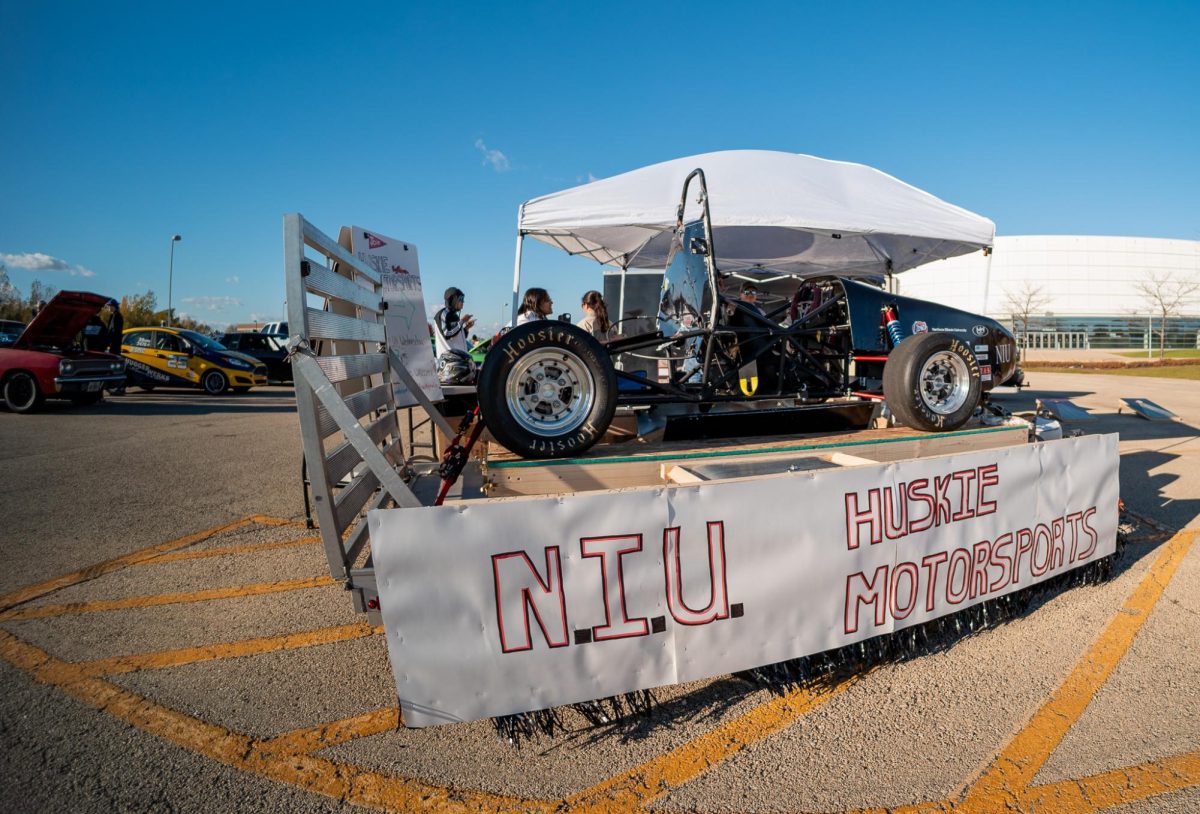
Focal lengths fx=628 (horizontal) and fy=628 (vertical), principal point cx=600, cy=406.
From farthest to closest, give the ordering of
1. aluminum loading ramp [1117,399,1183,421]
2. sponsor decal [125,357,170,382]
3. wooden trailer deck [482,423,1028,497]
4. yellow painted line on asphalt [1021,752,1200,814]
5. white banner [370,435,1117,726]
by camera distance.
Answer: sponsor decal [125,357,170,382], aluminum loading ramp [1117,399,1183,421], wooden trailer deck [482,423,1028,497], white banner [370,435,1117,726], yellow painted line on asphalt [1021,752,1200,814]

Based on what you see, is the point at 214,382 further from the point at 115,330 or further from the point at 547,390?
the point at 547,390

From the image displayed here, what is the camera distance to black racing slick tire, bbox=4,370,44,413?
10312mm

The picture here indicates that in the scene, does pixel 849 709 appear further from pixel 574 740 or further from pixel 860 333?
pixel 860 333

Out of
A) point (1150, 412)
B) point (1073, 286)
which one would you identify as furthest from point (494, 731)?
point (1073, 286)

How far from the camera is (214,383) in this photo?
15469mm

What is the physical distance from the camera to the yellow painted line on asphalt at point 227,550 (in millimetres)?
3949

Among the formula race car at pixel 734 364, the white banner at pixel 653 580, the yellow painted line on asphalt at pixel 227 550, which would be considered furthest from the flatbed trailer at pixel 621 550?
the yellow painted line on asphalt at pixel 227 550

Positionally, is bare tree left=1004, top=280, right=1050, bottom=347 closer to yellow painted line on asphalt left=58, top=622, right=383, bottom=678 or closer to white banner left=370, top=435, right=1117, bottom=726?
white banner left=370, top=435, right=1117, bottom=726

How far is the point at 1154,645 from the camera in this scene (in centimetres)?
289

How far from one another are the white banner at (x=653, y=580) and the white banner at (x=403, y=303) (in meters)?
2.21

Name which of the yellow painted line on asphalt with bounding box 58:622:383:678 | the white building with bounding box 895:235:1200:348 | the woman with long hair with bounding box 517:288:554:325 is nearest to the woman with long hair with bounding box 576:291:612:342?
the woman with long hair with bounding box 517:288:554:325

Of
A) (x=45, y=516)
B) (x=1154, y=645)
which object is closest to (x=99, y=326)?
(x=45, y=516)

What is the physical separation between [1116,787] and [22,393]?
14.1 meters

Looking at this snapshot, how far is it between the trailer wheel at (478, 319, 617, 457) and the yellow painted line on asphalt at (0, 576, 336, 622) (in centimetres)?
Result: 157
